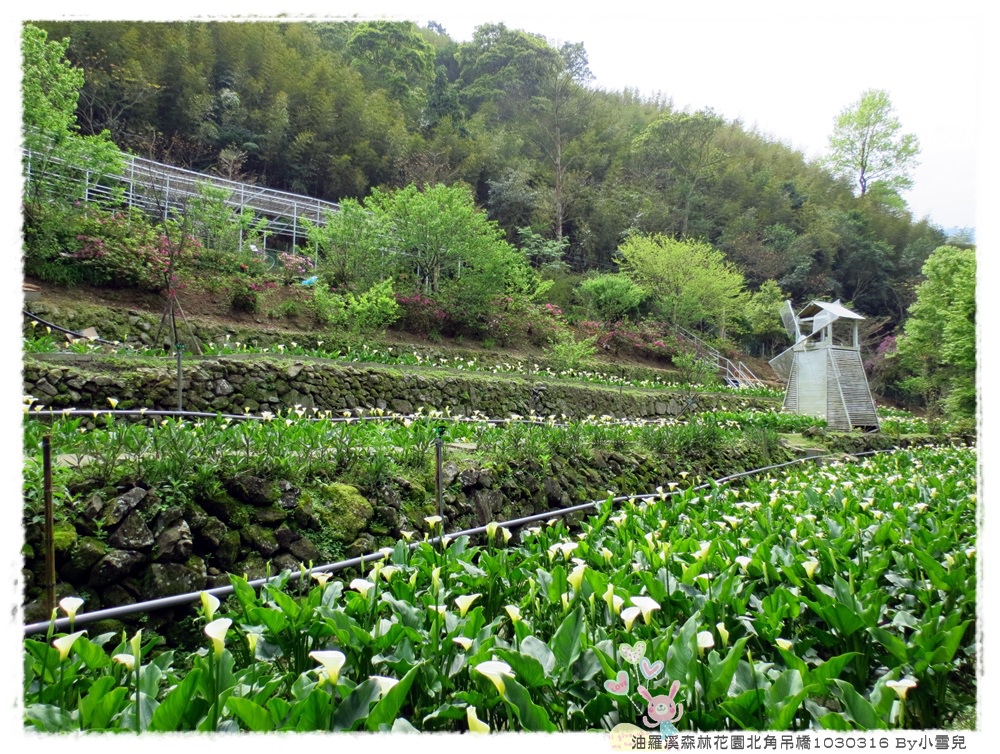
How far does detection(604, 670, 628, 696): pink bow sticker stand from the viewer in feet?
3.45

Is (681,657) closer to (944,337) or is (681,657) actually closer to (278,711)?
(278,711)

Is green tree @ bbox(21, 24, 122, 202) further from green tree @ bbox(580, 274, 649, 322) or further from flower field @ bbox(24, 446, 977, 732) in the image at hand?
green tree @ bbox(580, 274, 649, 322)

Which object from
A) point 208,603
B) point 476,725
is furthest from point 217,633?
point 476,725

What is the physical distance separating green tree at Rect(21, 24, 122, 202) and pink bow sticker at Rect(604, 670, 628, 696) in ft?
33.5

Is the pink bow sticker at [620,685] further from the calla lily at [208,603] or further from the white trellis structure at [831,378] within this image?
the white trellis structure at [831,378]

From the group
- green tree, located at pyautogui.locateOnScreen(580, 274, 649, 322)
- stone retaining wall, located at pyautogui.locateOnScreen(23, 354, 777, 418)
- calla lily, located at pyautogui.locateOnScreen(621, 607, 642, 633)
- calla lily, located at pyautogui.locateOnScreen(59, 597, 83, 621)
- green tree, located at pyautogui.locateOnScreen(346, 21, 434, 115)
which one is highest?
green tree, located at pyautogui.locateOnScreen(346, 21, 434, 115)

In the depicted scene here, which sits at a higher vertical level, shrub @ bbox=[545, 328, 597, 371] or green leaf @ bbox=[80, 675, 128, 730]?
shrub @ bbox=[545, 328, 597, 371]

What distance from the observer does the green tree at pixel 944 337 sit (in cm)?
1040

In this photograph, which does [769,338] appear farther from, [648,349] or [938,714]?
[938,714]

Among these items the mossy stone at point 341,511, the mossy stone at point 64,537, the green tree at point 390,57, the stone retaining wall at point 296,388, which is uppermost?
the green tree at point 390,57

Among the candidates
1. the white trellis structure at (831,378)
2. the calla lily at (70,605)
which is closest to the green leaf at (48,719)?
the calla lily at (70,605)

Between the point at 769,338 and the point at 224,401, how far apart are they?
23.4 meters

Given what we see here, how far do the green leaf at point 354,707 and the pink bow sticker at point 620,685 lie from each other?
0.51 meters

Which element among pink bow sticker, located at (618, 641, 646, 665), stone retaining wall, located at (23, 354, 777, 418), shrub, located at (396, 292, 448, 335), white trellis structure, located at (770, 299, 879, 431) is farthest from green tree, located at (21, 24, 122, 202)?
white trellis structure, located at (770, 299, 879, 431)
